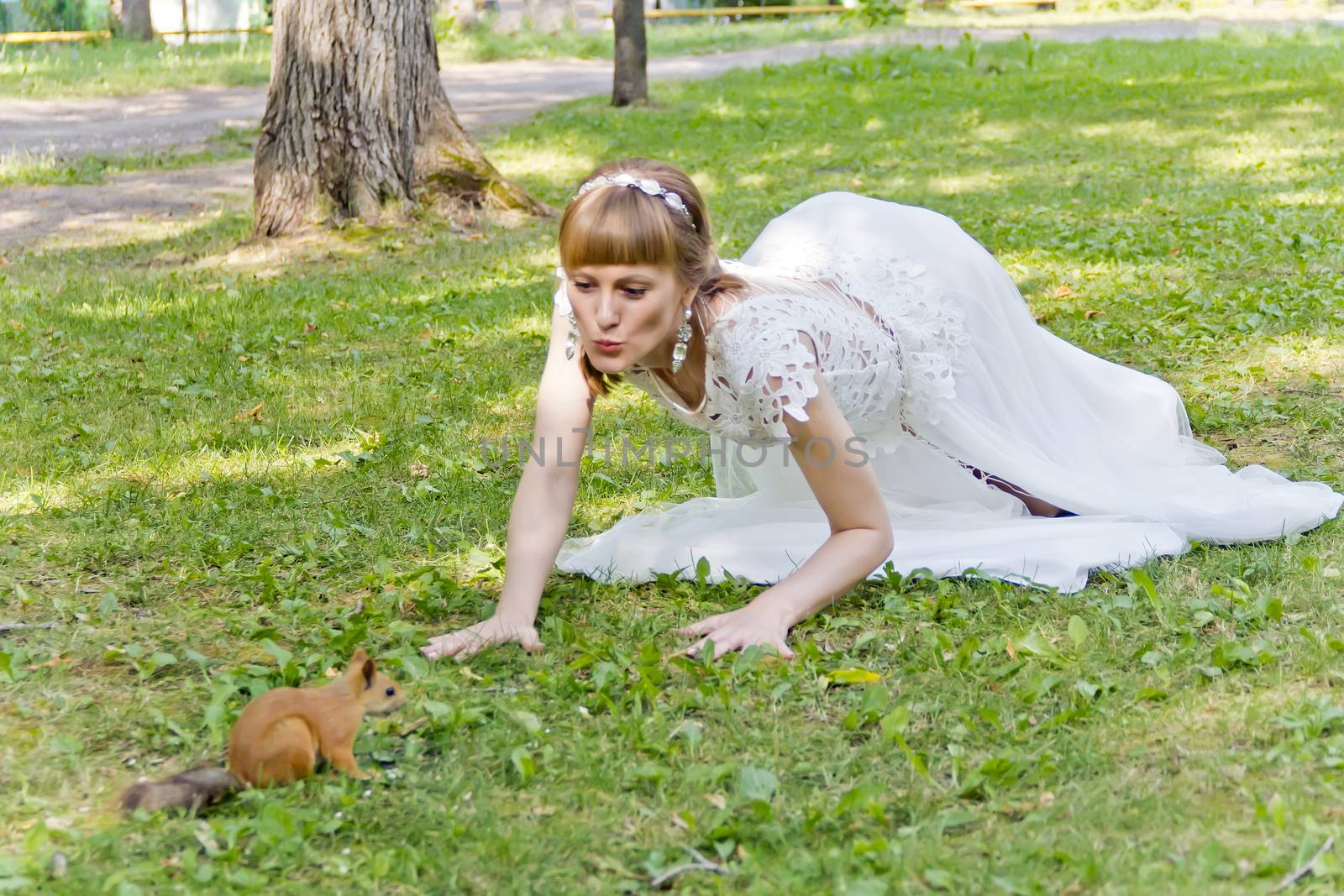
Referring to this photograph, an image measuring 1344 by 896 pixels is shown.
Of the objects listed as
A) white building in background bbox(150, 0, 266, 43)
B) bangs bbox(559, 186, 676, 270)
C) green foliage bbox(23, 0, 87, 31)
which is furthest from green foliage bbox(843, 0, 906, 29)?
bangs bbox(559, 186, 676, 270)

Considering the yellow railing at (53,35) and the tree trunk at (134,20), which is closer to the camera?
the yellow railing at (53,35)

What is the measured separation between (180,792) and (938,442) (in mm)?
2397

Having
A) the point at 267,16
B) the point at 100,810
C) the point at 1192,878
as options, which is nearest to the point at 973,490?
the point at 1192,878

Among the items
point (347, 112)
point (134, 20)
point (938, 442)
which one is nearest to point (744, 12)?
point (134, 20)

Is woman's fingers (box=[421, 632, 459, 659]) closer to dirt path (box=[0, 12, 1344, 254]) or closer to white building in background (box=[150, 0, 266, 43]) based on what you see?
dirt path (box=[0, 12, 1344, 254])

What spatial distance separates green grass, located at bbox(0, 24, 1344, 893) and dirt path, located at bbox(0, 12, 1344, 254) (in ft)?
9.37

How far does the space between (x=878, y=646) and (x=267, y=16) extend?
87.6ft

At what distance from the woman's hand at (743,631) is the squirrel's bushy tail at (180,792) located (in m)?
1.13

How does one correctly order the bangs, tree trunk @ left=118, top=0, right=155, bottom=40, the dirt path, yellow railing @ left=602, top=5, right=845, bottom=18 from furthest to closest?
yellow railing @ left=602, top=5, right=845, bottom=18 < tree trunk @ left=118, top=0, right=155, bottom=40 < the dirt path < the bangs

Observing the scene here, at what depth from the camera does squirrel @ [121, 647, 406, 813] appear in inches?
101

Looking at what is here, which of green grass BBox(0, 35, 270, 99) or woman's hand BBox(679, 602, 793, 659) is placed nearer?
woman's hand BBox(679, 602, 793, 659)

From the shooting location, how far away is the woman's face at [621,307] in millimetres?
3121

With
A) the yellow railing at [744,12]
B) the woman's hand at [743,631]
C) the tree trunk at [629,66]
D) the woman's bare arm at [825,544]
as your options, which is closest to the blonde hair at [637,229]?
the woman's bare arm at [825,544]

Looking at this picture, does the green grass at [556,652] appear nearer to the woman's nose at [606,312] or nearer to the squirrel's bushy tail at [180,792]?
the squirrel's bushy tail at [180,792]
